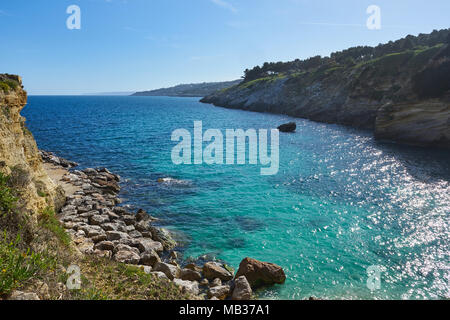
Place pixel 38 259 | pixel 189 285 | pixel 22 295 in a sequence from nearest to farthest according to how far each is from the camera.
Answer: pixel 22 295 → pixel 38 259 → pixel 189 285

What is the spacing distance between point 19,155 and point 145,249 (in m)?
8.18

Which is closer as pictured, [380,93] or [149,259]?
[149,259]

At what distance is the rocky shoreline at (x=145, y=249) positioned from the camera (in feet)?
39.0

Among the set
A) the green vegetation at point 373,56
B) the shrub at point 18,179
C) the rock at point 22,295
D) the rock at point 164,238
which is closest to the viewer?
the rock at point 22,295

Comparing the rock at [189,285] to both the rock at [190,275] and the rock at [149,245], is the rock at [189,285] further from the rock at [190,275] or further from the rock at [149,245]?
the rock at [149,245]

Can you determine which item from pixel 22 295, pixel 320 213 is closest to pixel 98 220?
pixel 22 295

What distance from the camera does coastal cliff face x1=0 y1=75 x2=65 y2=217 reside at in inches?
431

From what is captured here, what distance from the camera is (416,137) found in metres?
40.4

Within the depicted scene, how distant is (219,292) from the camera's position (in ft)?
37.9

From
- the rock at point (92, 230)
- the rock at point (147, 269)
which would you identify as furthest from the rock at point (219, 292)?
the rock at point (92, 230)

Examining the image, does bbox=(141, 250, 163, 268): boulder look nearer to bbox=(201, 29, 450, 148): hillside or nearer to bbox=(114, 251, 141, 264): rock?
bbox=(114, 251, 141, 264): rock

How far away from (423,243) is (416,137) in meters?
30.6

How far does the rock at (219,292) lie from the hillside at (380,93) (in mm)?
40777

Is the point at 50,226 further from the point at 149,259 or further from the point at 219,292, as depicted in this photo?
the point at 219,292
